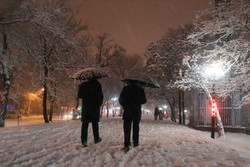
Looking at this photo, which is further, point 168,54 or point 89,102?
point 168,54

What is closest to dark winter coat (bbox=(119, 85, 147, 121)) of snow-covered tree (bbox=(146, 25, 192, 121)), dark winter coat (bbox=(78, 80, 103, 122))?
dark winter coat (bbox=(78, 80, 103, 122))

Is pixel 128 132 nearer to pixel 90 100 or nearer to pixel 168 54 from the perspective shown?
pixel 90 100

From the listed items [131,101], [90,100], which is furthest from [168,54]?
[90,100]

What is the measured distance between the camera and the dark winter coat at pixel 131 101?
5.32m

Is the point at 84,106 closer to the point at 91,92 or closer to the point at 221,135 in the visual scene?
the point at 91,92

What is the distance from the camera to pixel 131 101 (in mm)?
5375

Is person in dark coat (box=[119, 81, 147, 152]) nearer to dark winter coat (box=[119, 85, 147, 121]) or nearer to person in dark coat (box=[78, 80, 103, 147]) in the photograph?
dark winter coat (box=[119, 85, 147, 121])

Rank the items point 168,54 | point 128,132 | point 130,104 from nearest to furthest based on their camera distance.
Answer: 1. point 128,132
2. point 130,104
3. point 168,54

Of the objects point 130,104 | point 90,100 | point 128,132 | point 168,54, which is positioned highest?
point 168,54

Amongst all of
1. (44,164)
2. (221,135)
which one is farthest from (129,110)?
(221,135)

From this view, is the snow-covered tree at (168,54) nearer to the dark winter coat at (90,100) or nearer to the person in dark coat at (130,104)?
the person in dark coat at (130,104)

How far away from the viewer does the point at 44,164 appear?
152 inches

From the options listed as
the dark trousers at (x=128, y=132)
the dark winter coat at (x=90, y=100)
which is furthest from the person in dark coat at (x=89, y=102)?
the dark trousers at (x=128, y=132)

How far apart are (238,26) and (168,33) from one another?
15790mm
